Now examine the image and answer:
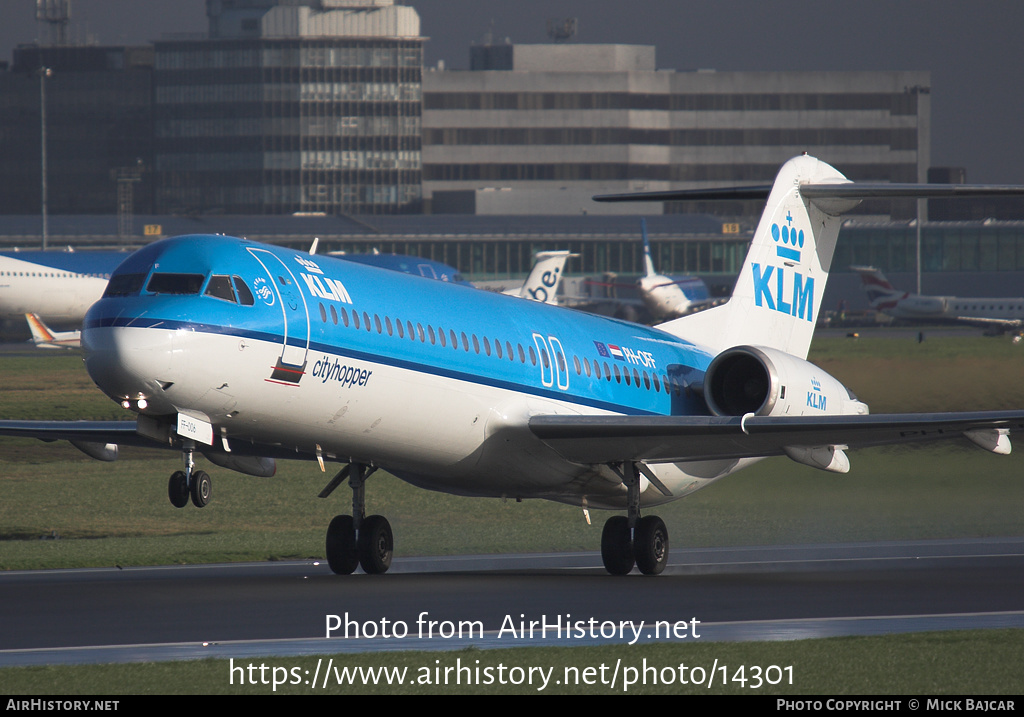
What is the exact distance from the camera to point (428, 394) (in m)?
20.2

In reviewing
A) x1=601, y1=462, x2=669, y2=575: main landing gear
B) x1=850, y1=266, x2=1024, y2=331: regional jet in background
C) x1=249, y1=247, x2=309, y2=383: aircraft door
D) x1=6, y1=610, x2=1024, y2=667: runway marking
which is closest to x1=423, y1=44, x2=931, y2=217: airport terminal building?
x1=850, y1=266, x2=1024, y2=331: regional jet in background

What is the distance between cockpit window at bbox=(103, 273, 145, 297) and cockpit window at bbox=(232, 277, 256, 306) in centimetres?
114

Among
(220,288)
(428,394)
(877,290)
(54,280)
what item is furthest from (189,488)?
(877,290)

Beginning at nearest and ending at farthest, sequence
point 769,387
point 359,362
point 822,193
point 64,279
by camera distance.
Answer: point 359,362, point 769,387, point 822,193, point 64,279

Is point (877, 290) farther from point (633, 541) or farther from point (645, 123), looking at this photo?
point (633, 541)

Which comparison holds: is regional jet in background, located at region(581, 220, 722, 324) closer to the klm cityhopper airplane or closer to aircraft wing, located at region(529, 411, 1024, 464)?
the klm cityhopper airplane

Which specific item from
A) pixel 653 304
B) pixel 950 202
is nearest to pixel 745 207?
pixel 950 202

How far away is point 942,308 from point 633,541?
9499cm

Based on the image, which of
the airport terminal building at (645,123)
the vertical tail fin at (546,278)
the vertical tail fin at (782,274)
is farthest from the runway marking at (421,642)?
the airport terminal building at (645,123)

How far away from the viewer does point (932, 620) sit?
629 inches

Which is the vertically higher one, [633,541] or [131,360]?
[131,360]

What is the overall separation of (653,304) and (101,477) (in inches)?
2792

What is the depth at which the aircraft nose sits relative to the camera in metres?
16.8

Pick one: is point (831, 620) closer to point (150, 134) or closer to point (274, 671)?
point (274, 671)
